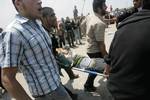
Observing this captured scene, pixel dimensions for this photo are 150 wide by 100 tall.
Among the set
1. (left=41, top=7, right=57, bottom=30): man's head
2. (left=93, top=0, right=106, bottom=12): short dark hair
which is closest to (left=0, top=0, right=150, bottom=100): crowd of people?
(left=41, top=7, right=57, bottom=30): man's head

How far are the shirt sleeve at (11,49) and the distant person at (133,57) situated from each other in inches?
36.1

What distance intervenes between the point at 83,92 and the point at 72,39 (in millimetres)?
11444

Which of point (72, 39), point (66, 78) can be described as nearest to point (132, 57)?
point (66, 78)

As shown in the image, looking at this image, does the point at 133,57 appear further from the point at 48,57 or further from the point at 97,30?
the point at 97,30

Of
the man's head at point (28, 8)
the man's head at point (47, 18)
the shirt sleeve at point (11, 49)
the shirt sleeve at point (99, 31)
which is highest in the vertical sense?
the man's head at point (28, 8)

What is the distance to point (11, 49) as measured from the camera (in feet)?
9.79

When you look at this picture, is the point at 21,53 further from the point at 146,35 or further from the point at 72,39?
the point at 72,39

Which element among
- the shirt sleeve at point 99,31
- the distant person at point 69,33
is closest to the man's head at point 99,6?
the shirt sleeve at point 99,31

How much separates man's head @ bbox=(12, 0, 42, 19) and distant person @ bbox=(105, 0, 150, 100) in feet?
3.44

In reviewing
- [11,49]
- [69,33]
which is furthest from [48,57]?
[69,33]

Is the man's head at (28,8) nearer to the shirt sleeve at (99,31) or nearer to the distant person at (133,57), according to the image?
the distant person at (133,57)

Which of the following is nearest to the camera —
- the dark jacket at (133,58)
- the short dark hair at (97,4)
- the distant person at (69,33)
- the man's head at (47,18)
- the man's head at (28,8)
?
the dark jacket at (133,58)

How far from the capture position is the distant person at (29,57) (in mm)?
2984

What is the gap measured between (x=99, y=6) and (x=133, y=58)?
410 centimetres
